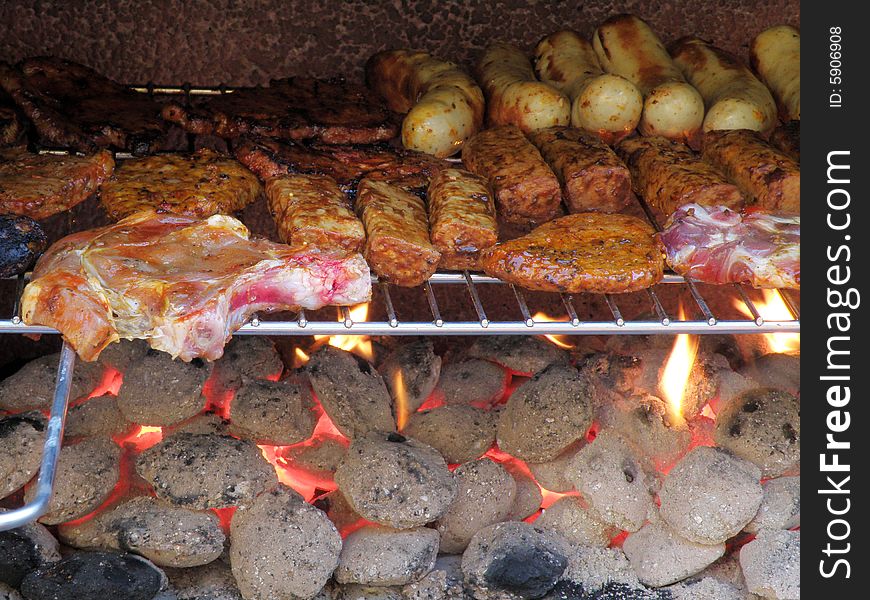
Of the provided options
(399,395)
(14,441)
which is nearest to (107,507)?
(14,441)

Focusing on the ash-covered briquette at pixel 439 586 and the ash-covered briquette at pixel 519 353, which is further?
the ash-covered briquette at pixel 519 353

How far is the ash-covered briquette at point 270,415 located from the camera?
9.98 feet

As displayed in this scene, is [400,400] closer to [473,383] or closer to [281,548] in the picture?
[473,383]

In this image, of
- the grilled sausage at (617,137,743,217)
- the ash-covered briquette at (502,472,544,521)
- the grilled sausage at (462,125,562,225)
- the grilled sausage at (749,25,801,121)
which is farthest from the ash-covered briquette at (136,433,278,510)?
the grilled sausage at (749,25,801,121)

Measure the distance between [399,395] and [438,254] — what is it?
0.84 meters

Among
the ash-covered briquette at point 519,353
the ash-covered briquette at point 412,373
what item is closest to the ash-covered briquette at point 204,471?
the ash-covered briquette at point 412,373

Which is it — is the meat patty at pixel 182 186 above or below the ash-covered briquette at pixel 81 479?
above

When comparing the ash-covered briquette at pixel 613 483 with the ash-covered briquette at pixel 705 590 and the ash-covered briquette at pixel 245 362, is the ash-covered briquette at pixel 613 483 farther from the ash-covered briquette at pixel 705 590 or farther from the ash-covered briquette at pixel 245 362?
the ash-covered briquette at pixel 245 362

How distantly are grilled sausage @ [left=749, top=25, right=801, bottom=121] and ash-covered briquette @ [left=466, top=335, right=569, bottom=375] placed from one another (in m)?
1.16

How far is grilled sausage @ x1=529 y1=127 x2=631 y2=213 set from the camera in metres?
2.94

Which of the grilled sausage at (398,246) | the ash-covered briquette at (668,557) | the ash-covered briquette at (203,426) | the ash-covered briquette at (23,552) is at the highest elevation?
the grilled sausage at (398,246)

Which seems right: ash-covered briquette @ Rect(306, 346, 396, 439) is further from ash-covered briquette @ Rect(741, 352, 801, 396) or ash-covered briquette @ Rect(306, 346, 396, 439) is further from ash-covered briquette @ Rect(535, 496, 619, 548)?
ash-covered briquette @ Rect(741, 352, 801, 396)

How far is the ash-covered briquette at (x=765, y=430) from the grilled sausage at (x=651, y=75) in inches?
35.9
